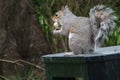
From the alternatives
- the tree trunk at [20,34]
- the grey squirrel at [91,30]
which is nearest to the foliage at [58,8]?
the tree trunk at [20,34]

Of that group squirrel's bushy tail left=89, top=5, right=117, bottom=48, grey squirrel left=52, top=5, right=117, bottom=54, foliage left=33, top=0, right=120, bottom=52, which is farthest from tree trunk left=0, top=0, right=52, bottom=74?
squirrel's bushy tail left=89, top=5, right=117, bottom=48

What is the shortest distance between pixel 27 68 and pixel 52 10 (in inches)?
58.0

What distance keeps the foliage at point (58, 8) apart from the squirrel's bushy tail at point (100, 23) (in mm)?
Result: 4459

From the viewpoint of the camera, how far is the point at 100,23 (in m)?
3.65

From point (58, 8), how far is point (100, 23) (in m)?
4.85

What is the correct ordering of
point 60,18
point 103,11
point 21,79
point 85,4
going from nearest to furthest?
point 103,11 → point 60,18 → point 21,79 → point 85,4

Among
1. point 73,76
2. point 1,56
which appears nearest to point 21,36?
point 1,56

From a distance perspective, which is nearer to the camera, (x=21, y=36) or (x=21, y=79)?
(x=21, y=79)

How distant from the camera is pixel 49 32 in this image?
8.84 metres

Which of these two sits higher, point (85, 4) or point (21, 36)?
point (85, 4)

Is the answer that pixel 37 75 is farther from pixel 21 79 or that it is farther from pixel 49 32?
pixel 49 32

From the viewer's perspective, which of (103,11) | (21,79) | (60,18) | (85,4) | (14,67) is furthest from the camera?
(85,4)

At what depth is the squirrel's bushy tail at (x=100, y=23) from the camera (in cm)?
362

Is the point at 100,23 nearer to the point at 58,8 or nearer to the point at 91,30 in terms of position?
the point at 91,30
